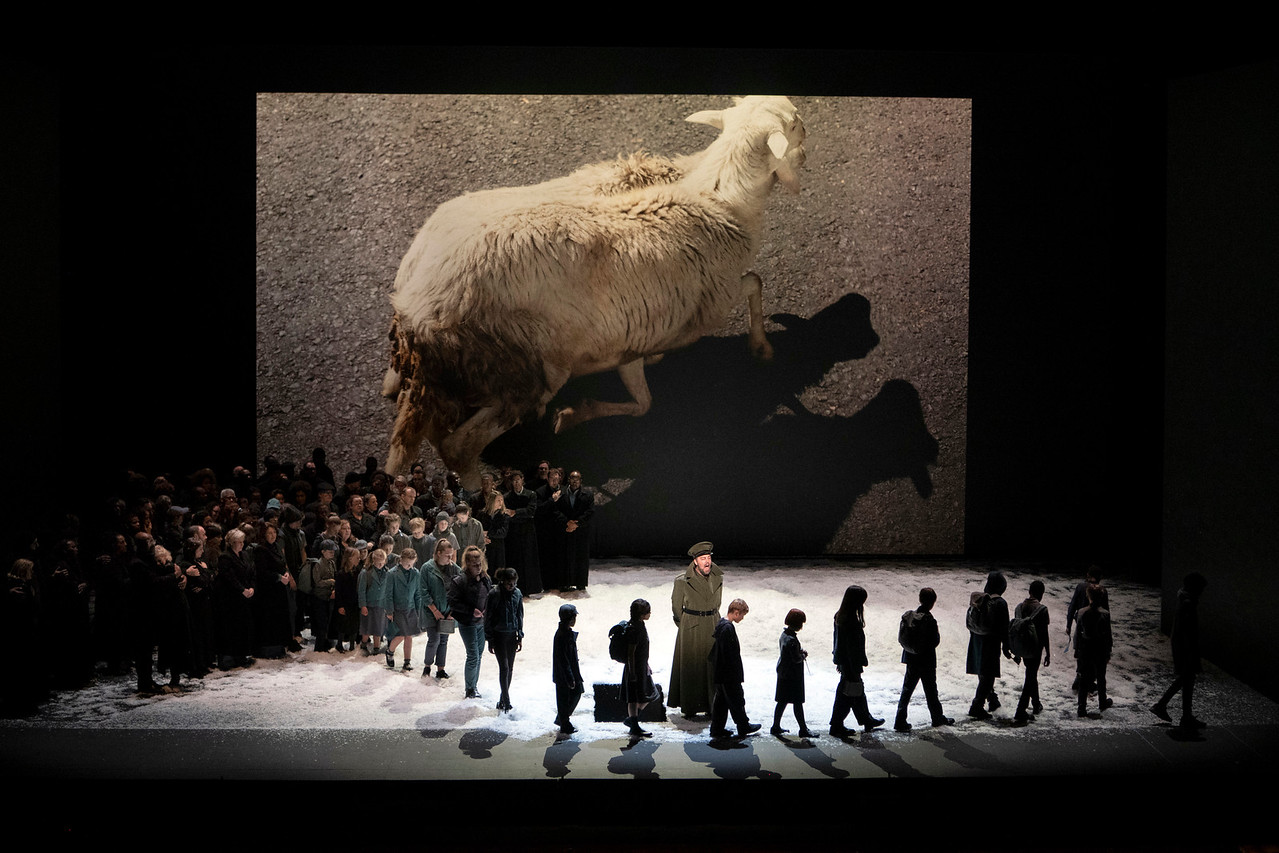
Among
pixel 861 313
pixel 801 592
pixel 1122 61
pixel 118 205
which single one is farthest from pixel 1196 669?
pixel 118 205

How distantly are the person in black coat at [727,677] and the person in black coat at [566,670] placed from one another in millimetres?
868

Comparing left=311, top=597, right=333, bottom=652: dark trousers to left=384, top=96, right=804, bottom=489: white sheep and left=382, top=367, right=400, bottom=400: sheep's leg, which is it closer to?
left=384, top=96, right=804, bottom=489: white sheep

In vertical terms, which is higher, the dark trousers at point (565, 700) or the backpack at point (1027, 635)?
the backpack at point (1027, 635)

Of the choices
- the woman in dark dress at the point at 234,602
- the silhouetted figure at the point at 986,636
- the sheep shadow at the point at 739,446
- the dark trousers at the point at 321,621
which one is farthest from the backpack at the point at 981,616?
the woman in dark dress at the point at 234,602

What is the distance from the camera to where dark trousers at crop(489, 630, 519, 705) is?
23.4ft

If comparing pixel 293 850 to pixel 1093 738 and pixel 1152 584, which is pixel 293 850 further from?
pixel 1152 584

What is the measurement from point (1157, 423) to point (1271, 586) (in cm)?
378

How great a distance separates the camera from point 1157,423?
11391 millimetres

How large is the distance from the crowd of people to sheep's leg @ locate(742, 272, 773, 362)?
325 cm

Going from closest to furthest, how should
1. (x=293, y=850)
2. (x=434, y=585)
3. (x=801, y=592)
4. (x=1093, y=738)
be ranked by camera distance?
(x=293, y=850) → (x=1093, y=738) → (x=434, y=585) → (x=801, y=592)

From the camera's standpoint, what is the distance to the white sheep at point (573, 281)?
10898 mm

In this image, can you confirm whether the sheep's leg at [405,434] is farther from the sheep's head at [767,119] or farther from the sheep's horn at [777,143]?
the sheep's horn at [777,143]

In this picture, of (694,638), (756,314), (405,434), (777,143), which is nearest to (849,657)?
(694,638)

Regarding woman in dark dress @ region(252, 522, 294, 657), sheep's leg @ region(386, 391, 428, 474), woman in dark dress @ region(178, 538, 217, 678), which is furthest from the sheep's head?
woman in dark dress @ region(178, 538, 217, 678)
